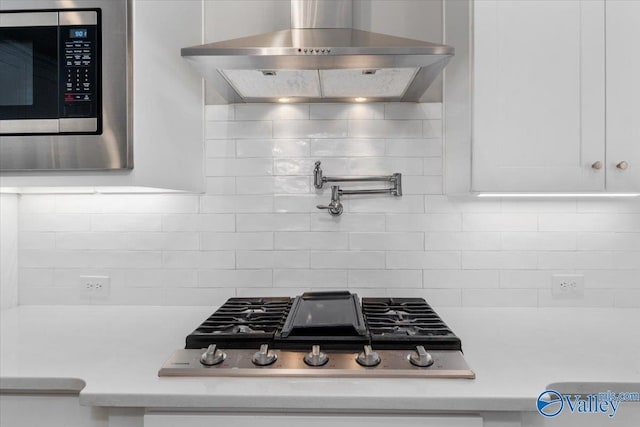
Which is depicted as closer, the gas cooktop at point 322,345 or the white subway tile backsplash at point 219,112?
the gas cooktop at point 322,345

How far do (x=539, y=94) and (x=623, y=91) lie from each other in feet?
0.94

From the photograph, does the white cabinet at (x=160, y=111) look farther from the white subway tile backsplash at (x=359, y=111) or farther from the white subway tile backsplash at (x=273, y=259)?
the white subway tile backsplash at (x=359, y=111)

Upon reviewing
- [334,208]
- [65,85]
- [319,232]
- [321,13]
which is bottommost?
[319,232]

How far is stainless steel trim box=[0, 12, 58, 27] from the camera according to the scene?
48.8 inches

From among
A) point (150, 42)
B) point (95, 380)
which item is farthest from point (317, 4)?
A: point (95, 380)

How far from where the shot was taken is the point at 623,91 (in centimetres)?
143

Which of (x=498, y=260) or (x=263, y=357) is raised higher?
(x=498, y=260)

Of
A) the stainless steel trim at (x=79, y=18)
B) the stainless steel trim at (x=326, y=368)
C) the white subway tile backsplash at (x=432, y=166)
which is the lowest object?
the stainless steel trim at (x=326, y=368)

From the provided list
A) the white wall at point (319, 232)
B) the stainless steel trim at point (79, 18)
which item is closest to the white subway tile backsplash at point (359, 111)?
the white wall at point (319, 232)

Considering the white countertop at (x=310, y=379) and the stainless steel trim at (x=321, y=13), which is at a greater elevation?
the stainless steel trim at (x=321, y=13)

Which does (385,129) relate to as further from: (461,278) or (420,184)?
(461,278)

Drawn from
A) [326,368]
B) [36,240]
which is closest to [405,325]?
[326,368]

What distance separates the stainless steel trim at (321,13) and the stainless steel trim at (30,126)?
2.79 ft

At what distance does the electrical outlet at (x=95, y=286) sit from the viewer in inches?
71.1
